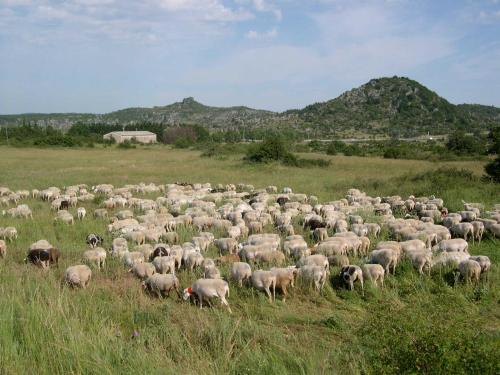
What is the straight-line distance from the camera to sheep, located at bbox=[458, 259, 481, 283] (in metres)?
9.09

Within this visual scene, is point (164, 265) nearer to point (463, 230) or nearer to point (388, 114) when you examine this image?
point (463, 230)

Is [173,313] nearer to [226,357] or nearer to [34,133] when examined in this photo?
[226,357]

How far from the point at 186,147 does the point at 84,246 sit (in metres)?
59.6

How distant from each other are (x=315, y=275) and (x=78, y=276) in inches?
177

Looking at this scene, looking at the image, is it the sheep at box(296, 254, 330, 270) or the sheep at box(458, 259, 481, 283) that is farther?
the sheep at box(296, 254, 330, 270)

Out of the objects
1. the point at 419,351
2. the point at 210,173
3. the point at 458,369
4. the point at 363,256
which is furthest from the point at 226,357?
the point at 210,173

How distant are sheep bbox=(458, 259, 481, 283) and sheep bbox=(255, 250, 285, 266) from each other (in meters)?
3.75

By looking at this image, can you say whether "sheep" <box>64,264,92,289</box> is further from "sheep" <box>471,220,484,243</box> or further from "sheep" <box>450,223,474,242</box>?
"sheep" <box>471,220,484,243</box>

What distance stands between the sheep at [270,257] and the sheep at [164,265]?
1955mm

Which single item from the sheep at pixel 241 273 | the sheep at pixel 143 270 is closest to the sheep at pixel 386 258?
the sheep at pixel 241 273

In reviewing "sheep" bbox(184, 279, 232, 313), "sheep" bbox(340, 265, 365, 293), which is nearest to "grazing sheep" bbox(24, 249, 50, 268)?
"sheep" bbox(184, 279, 232, 313)

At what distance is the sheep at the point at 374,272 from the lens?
921 centimetres

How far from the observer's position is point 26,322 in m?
5.47

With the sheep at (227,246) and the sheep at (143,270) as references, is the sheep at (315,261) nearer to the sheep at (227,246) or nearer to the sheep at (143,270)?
the sheep at (227,246)
